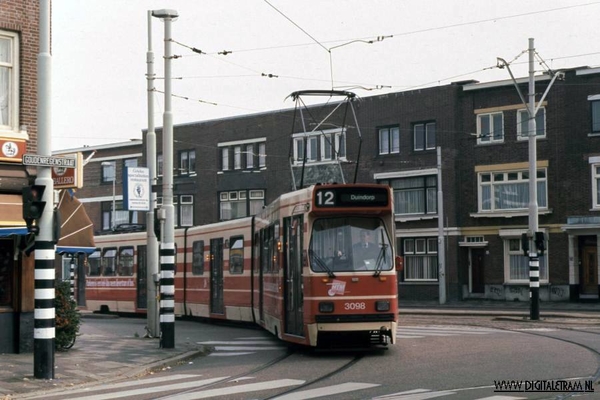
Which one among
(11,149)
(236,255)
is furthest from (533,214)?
(11,149)

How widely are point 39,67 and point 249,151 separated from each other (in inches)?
1686

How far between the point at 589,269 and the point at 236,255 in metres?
22.2

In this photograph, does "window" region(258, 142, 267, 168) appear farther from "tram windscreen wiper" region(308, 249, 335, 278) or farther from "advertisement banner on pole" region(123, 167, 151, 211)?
"tram windscreen wiper" region(308, 249, 335, 278)

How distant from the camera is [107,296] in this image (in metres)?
36.9

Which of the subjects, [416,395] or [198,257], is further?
[198,257]

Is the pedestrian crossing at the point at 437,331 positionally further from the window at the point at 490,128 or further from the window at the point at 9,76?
the window at the point at 490,128

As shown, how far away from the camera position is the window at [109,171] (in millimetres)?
67562

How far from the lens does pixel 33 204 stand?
49.5 feet

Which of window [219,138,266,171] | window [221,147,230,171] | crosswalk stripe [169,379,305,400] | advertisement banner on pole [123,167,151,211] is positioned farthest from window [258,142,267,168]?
crosswalk stripe [169,379,305,400]

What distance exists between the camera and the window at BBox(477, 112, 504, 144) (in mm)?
47219

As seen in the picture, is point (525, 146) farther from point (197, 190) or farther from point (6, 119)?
point (6, 119)

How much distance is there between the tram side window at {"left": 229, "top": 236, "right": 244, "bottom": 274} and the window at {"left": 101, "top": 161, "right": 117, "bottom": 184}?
133 feet

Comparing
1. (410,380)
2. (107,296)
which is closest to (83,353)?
(410,380)

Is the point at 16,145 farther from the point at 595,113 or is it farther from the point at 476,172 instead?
the point at 476,172
